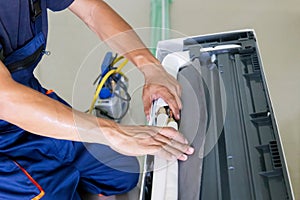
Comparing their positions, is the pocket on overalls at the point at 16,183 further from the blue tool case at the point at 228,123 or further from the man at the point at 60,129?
the blue tool case at the point at 228,123

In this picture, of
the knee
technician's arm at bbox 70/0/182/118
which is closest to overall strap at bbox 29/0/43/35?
technician's arm at bbox 70/0/182/118

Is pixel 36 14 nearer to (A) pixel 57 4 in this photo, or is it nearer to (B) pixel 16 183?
(A) pixel 57 4

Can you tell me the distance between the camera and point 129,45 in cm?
122

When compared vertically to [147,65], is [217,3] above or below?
above

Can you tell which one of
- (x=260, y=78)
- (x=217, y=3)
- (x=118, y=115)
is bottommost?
(x=260, y=78)

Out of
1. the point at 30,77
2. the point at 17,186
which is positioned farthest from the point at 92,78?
the point at 17,186

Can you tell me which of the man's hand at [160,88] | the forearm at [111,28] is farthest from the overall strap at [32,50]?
the man's hand at [160,88]

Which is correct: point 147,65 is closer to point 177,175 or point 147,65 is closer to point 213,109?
point 213,109

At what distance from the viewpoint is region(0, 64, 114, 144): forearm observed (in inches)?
33.9

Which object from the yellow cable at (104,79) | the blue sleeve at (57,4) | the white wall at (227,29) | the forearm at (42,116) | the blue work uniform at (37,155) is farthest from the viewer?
the white wall at (227,29)

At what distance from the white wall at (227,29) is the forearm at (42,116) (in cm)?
78

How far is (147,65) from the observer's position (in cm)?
117

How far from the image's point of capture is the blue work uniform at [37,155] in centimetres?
104

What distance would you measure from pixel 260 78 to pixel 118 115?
2.33 ft
